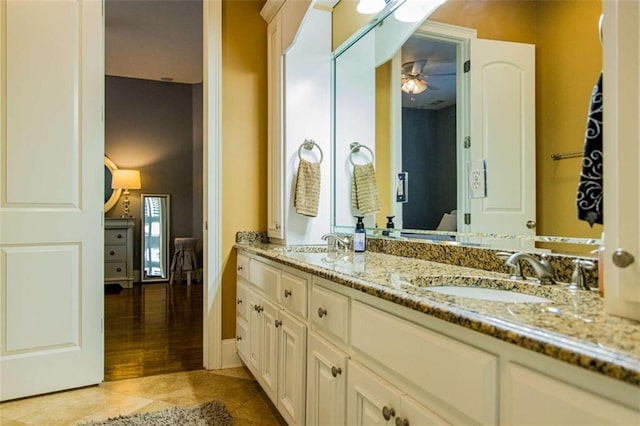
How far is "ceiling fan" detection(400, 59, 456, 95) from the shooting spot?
2021mm

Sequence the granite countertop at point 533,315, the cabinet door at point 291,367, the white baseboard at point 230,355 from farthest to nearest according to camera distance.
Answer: the white baseboard at point 230,355 < the cabinet door at point 291,367 < the granite countertop at point 533,315

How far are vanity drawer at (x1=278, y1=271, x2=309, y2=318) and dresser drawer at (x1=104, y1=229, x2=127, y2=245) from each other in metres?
4.71

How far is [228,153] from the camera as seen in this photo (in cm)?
276

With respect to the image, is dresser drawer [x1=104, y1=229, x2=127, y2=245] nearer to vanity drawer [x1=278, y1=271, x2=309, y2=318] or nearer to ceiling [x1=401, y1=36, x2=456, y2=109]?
vanity drawer [x1=278, y1=271, x2=309, y2=318]

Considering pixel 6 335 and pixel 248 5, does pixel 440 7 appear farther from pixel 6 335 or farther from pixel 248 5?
pixel 6 335

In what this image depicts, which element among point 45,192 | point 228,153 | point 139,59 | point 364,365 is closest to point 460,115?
point 364,365

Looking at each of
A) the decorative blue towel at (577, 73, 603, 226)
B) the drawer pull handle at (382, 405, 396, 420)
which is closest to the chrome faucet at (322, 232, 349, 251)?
the drawer pull handle at (382, 405, 396, 420)

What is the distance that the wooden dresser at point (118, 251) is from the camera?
5.74 meters

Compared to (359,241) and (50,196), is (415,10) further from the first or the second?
(50,196)

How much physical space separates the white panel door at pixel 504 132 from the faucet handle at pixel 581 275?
0.29 m

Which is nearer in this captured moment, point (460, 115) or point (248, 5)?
point (460, 115)

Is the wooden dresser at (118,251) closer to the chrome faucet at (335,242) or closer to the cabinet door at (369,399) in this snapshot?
the chrome faucet at (335,242)

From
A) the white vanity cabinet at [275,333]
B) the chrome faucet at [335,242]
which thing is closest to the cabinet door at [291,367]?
the white vanity cabinet at [275,333]

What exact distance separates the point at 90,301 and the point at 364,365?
1.95m
